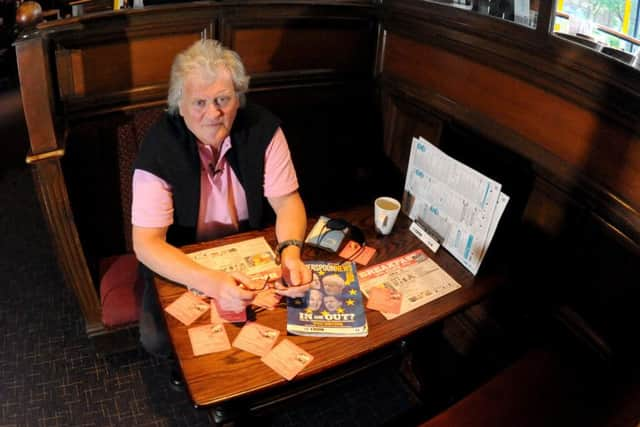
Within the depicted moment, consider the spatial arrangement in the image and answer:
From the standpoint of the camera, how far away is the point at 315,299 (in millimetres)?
1316

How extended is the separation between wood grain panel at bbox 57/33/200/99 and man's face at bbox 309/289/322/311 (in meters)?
1.26

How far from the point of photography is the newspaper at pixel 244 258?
140cm

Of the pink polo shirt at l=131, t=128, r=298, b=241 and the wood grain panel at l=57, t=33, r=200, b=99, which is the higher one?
the wood grain panel at l=57, t=33, r=200, b=99

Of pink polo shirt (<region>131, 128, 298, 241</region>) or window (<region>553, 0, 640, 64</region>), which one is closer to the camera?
window (<region>553, 0, 640, 64</region>)

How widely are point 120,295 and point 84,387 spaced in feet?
1.28

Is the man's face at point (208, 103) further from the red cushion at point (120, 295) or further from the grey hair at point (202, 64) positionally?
the red cushion at point (120, 295)

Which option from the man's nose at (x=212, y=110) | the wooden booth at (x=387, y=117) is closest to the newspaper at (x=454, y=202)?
the wooden booth at (x=387, y=117)

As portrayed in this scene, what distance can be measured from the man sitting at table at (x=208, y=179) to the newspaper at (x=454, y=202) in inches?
15.8

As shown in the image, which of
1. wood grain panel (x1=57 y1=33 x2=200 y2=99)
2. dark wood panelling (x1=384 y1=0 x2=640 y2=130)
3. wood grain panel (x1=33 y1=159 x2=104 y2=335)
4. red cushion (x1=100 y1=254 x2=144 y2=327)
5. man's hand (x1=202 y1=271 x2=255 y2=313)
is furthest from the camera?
red cushion (x1=100 y1=254 x2=144 y2=327)

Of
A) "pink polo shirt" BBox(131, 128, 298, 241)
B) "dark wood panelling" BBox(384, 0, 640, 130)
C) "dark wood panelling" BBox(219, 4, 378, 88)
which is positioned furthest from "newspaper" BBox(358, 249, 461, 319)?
"dark wood panelling" BBox(219, 4, 378, 88)

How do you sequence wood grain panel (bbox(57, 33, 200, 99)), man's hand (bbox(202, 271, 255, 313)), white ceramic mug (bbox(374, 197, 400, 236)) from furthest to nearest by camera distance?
wood grain panel (bbox(57, 33, 200, 99)) < white ceramic mug (bbox(374, 197, 400, 236)) < man's hand (bbox(202, 271, 255, 313))

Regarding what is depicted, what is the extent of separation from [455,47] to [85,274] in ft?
5.66

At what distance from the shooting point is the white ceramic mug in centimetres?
156

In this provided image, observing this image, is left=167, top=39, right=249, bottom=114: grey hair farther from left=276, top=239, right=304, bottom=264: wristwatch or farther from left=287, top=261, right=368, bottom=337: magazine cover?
left=287, top=261, right=368, bottom=337: magazine cover
